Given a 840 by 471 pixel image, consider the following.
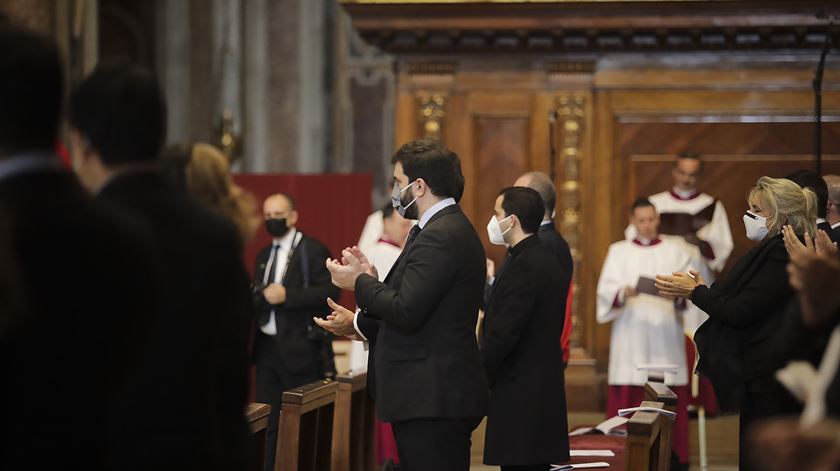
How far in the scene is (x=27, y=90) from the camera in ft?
7.53

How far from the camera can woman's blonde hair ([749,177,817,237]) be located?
16.1 ft

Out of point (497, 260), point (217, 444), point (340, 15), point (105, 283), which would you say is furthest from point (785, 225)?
point (340, 15)

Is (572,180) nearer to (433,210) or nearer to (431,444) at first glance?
(433,210)

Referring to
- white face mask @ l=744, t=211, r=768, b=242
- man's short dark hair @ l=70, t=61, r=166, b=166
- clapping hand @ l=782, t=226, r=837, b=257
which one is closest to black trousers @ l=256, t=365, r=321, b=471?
white face mask @ l=744, t=211, r=768, b=242

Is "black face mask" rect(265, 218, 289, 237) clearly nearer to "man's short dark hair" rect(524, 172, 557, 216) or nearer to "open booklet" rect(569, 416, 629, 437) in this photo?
"man's short dark hair" rect(524, 172, 557, 216)

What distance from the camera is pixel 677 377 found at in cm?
802

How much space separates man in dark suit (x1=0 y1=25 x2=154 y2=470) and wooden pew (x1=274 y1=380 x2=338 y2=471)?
8.07ft

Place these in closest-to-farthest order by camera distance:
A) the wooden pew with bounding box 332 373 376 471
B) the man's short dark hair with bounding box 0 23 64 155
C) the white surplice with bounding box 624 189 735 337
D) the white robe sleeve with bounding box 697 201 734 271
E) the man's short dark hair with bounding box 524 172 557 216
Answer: the man's short dark hair with bounding box 0 23 64 155 → the wooden pew with bounding box 332 373 376 471 → the man's short dark hair with bounding box 524 172 557 216 → the white surplice with bounding box 624 189 735 337 → the white robe sleeve with bounding box 697 201 734 271

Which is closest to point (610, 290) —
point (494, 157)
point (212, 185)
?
point (494, 157)

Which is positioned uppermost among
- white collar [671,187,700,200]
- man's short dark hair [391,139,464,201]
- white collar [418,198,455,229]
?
white collar [671,187,700,200]

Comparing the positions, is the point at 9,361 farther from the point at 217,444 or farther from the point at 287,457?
the point at 287,457

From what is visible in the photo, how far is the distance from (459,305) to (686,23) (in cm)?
540

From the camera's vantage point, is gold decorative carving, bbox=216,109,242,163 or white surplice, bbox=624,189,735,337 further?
gold decorative carving, bbox=216,109,242,163

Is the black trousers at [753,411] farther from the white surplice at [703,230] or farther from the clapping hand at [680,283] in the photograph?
the white surplice at [703,230]
